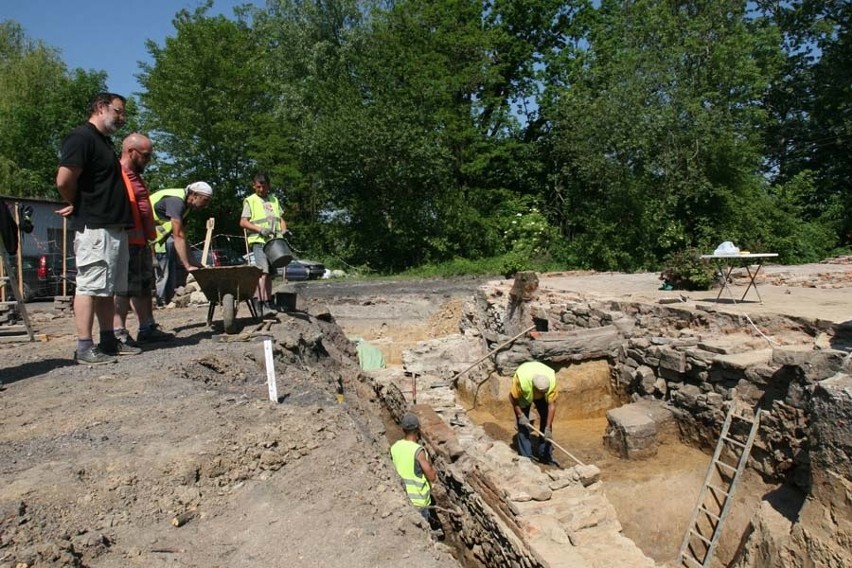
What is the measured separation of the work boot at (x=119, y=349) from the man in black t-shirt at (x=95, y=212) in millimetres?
240

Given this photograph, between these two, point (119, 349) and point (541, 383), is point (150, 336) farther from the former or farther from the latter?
point (541, 383)

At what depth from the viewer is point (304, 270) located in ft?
64.1

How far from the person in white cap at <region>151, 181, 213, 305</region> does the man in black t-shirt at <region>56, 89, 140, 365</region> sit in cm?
99

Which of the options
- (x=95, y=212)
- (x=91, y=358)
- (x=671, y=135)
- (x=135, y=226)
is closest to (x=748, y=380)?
(x=135, y=226)

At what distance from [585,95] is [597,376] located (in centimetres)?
1349

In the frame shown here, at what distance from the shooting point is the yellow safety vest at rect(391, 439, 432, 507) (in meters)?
4.82

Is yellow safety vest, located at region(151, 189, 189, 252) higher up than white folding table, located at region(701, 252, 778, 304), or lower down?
higher up

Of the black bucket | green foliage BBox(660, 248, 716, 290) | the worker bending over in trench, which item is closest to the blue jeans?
the worker bending over in trench

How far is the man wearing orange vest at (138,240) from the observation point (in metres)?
5.18

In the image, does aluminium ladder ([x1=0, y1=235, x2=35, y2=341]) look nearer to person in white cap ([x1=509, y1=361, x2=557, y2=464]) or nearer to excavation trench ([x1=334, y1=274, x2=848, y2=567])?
excavation trench ([x1=334, y1=274, x2=848, y2=567])

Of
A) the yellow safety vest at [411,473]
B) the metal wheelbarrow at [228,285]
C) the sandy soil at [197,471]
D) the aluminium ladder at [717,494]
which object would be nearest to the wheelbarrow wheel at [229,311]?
the metal wheelbarrow at [228,285]

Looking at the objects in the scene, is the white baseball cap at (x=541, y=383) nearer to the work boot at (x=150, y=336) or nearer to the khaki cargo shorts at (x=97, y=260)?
the work boot at (x=150, y=336)

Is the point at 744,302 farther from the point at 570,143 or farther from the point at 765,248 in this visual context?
the point at 570,143

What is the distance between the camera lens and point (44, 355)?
5.21 meters
